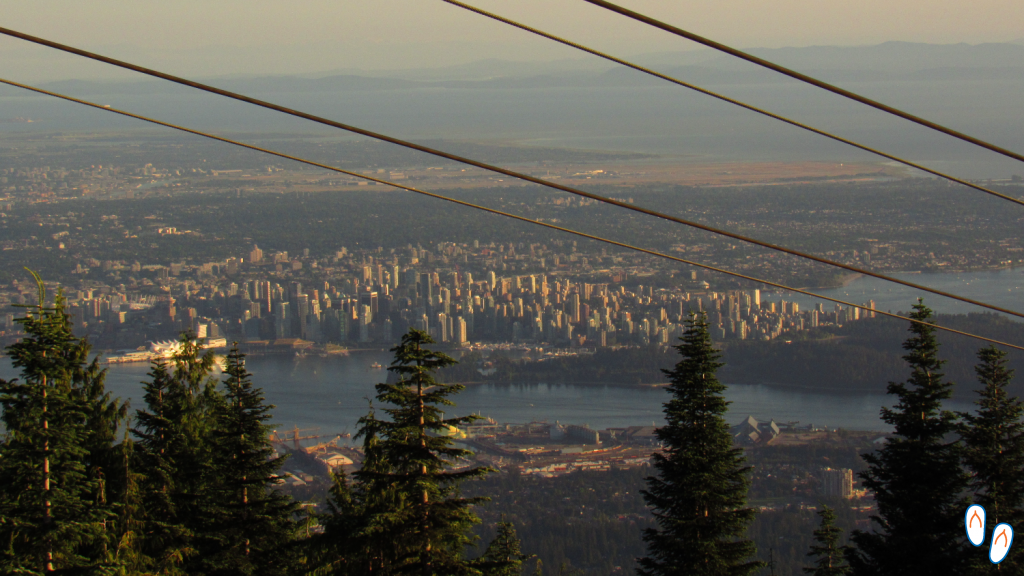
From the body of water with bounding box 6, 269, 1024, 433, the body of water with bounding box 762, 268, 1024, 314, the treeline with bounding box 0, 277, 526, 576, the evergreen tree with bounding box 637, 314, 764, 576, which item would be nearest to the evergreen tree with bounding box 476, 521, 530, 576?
the treeline with bounding box 0, 277, 526, 576

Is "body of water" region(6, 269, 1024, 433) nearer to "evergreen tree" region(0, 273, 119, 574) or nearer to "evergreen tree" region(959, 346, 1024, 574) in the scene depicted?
"evergreen tree" region(0, 273, 119, 574)

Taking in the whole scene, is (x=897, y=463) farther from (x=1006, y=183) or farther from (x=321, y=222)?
(x=321, y=222)

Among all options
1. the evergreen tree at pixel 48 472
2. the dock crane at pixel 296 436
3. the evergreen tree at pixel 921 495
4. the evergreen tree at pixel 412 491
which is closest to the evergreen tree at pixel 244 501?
the evergreen tree at pixel 48 472

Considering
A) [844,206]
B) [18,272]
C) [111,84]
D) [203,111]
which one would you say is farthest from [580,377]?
[111,84]

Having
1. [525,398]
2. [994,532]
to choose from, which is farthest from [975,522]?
[525,398]

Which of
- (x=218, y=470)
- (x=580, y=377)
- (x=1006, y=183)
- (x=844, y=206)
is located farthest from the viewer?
(x=844, y=206)
